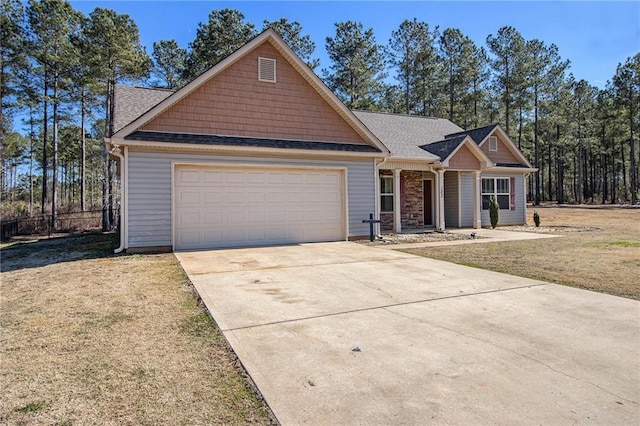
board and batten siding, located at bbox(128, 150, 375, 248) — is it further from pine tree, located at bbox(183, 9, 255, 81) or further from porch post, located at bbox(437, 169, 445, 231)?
pine tree, located at bbox(183, 9, 255, 81)

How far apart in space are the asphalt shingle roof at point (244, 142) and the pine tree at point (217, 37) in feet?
62.8

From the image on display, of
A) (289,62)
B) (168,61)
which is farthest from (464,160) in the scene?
(168,61)

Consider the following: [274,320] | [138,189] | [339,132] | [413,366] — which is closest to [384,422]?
[413,366]

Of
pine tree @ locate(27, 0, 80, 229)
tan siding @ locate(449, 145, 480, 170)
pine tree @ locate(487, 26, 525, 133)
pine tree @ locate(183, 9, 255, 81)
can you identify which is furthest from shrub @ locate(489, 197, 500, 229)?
pine tree @ locate(487, 26, 525, 133)

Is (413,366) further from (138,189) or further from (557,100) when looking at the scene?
(557,100)

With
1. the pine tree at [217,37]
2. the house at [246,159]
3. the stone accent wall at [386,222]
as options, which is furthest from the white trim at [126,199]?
the pine tree at [217,37]

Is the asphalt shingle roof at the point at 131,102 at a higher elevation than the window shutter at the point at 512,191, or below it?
higher

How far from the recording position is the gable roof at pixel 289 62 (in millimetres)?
10095

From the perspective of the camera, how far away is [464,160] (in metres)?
16.3

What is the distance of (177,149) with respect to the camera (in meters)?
10.5

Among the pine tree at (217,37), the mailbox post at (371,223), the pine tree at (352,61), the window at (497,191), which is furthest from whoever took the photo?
the pine tree at (352,61)

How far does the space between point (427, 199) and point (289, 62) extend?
9.67 meters

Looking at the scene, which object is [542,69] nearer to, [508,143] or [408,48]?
[408,48]

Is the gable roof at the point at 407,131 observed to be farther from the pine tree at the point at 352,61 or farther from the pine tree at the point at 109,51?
the pine tree at the point at 109,51
